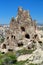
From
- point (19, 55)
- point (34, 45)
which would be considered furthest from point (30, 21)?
point (19, 55)

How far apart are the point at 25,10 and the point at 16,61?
15850 mm

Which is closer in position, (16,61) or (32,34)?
Answer: (16,61)

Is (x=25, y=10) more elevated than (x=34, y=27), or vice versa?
(x=25, y=10)

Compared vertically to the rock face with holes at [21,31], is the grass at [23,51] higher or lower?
lower

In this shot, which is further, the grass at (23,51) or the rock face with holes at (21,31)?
the rock face with holes at (21,31)

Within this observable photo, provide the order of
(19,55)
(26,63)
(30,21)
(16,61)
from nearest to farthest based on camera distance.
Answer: (26,63) → (16,61) → (19,55) → (30,21)

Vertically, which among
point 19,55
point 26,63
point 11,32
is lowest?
point 26,63

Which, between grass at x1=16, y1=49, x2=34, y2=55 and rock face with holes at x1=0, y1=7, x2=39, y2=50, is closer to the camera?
grass at x1=16, y1=49, x2=34, y2=55

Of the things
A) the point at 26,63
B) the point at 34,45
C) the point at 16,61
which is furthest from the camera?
the point at 34,45

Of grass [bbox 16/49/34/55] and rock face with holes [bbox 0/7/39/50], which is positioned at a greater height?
rock face with holes [bbox 0/7/39/50]

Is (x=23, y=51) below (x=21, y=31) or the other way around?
below

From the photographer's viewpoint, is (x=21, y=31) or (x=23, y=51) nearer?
(x=23, y=51)

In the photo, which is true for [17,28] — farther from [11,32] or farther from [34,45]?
[34,45]

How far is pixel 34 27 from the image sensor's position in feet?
179
